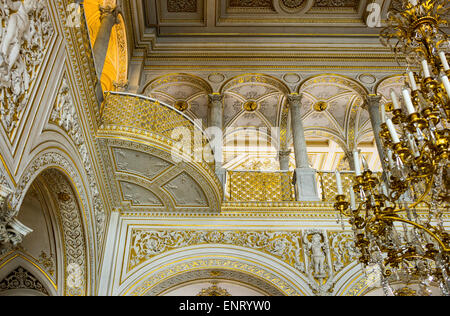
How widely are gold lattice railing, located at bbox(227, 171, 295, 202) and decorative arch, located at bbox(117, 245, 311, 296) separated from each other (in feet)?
3.57

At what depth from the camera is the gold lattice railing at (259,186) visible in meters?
7.91

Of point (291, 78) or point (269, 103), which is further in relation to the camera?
point (269, 103)

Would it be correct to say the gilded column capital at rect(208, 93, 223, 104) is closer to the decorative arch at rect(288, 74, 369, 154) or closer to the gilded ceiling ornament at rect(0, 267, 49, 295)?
the decorative arch at rect(288, 74, 369, 154)

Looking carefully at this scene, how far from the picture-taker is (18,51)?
3.55 meters

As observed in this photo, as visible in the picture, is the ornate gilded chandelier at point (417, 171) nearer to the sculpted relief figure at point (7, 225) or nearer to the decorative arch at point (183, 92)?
the sculpted relief figure at point (7, 225)

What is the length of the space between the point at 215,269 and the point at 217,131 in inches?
117

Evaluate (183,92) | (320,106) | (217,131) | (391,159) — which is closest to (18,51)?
(391,159)

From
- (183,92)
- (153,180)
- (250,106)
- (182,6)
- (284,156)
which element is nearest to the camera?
(153,180)

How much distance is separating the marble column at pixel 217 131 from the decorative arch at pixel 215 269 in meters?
1.44

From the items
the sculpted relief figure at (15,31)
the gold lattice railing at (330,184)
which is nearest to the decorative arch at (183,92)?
the gold lattice railing at (330,184)

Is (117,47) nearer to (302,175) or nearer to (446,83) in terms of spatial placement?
(302,175)

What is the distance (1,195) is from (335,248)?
574 centimetres
